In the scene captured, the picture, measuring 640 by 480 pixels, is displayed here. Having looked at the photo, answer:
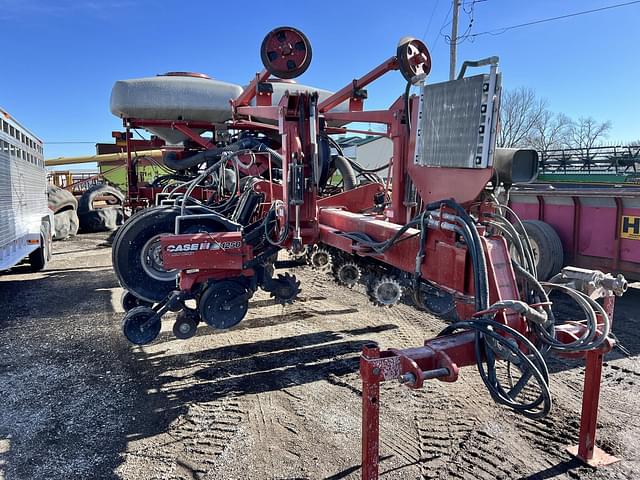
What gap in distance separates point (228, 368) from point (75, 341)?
5.79 ft

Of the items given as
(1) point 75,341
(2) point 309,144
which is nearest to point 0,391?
(1) point 75,341

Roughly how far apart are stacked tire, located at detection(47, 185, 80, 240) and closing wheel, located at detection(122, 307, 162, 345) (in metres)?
9.03

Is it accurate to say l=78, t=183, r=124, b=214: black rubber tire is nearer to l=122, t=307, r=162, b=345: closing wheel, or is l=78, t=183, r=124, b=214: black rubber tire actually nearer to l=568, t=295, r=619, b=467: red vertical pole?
l=122, t=307, r=162, b=345: closing wheel

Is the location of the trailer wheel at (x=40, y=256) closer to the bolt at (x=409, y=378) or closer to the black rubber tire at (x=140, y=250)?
the black rubber tire at (x=140, y=250)

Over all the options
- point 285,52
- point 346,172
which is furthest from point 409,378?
point 346,172

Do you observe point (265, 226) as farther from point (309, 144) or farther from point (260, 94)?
point (260, 94)

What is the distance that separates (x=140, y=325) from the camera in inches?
158

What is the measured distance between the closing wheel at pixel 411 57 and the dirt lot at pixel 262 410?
7.82ft

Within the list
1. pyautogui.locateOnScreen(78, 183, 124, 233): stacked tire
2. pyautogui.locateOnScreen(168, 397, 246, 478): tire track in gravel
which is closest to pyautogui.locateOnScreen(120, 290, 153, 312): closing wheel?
pyautogui.locateOnScreen(168, 397, 246, 478): tire track in gravel

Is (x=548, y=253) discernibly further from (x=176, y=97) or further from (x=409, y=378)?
(x=176, y=97)

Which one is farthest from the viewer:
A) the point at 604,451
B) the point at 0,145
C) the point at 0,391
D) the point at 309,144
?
the point at 0,145

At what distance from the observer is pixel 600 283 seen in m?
2.66

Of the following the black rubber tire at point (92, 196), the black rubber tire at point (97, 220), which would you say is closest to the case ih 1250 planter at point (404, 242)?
the black rubber tire at point (97, 220)

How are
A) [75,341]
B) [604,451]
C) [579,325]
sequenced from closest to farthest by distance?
1. [579,325]
2. [604,451]
3. [75,341]
